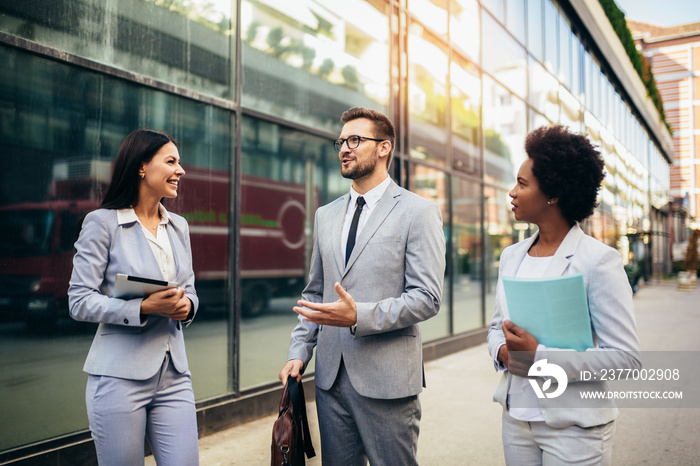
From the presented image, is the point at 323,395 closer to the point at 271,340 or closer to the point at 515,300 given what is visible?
the point at 515,300

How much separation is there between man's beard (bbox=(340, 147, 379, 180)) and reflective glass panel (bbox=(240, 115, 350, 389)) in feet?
10.7

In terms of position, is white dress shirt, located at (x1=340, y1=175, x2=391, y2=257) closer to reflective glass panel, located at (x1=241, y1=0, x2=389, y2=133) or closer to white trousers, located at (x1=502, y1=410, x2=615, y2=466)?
white trousers, located at (x1=502, y1=410, x2=615, y2=466)

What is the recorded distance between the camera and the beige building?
4519 centimetres

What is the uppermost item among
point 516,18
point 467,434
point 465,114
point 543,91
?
point 516,18

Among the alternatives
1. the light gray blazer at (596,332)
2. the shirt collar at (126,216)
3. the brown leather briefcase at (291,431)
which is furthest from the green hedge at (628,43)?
the brown leather briefcase at (291,431)

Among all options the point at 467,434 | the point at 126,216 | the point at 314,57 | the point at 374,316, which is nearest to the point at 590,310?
the point at 374,316

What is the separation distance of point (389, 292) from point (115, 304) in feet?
3.60

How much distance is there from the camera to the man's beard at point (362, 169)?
2.41m

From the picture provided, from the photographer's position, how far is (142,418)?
7.10 feet

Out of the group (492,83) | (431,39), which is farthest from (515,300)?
(492,83)

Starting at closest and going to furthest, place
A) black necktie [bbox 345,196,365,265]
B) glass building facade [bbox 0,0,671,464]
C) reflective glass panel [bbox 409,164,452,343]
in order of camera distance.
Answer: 1. black necktie [bbox 345,196,365,265]
2. glass building facade [bbox 0,0,671,464]
3. reflective glass panel [bbox 409,164,452,343]

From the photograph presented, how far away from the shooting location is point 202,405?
485 cm

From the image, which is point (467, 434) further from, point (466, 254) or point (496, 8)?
point (496, 8)

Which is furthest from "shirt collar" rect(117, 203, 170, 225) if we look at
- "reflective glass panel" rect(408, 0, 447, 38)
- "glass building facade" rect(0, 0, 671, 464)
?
"reflective glass panel" rect(408, 0, 447, 38)
